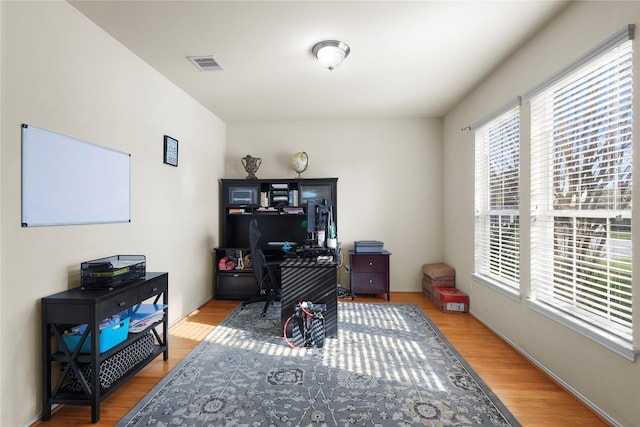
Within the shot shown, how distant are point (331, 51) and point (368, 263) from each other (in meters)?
2.95

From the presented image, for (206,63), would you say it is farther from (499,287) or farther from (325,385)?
(499,287)

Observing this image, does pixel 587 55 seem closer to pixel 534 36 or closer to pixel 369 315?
pixel 534 36

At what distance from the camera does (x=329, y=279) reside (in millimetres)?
3227

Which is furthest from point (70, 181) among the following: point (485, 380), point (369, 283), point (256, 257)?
point (369, 283)

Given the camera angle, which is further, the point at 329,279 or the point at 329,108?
the point at 329,108

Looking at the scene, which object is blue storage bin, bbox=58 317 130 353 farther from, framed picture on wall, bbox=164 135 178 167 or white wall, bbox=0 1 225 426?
framed picture on wall, bbox=164 135 178 167

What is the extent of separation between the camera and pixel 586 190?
2150mm

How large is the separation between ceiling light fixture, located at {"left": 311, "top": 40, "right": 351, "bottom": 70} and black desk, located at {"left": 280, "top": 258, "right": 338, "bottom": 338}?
6.45 feet

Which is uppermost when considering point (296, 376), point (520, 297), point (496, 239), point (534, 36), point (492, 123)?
point (534, 36)

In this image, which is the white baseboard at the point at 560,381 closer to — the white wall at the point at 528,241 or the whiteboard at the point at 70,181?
the white wall at the point at 528,241

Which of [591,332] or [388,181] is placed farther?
[388,181]

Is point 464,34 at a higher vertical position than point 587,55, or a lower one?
higher

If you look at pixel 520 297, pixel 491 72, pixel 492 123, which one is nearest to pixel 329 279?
pixel 520 297

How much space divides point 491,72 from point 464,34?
982 millimetres
